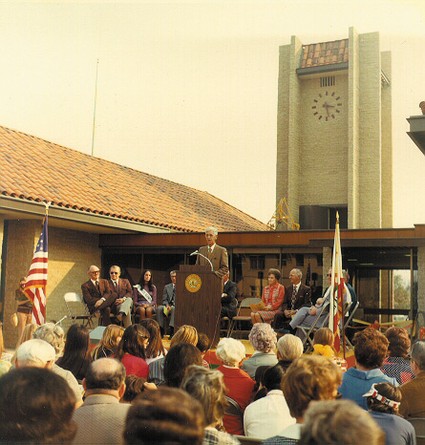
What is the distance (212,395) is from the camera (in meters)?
2.82

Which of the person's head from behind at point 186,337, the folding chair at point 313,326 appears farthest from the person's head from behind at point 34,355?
the folding chair at point 313,326

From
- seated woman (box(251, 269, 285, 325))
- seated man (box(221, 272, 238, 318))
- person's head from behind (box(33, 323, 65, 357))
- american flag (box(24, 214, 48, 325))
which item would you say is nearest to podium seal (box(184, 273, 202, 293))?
seated man (box(221, 272, 238, 318))

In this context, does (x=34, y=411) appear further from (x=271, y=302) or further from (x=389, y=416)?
(x=271, y=302)

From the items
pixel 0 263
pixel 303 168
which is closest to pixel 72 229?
pixel 0 263

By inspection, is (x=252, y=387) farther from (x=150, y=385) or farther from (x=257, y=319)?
(x=257, y=319)

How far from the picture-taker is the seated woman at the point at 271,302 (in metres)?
9.91

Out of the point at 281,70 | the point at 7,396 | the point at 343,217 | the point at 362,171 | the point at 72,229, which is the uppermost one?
the point at 281,70

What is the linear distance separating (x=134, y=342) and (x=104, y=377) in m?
1.78

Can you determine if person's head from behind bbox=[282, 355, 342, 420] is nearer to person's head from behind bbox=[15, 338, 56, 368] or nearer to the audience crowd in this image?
the audience crowd

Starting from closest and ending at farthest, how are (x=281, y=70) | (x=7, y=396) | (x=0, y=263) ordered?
(x=7, y=396), (x=0, y=263), (x=281, y=70)

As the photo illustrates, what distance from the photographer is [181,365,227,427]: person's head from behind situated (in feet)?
9.21

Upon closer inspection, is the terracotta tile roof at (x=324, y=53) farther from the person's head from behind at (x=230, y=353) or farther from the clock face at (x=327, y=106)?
the person's head from behind at (x=230, y=353)

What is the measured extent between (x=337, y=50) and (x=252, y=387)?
22.5 meters

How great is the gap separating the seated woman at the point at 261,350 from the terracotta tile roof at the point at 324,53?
20911 mm
